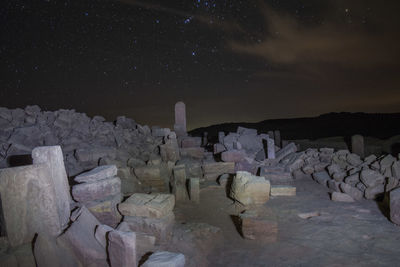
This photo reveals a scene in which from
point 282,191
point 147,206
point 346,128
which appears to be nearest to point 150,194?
point 147,206

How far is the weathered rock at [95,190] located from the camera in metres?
4.39

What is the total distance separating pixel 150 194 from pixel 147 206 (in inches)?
26.1

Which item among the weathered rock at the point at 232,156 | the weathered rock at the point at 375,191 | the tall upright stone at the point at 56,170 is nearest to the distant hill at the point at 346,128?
the weathered rock at the point at 232,156

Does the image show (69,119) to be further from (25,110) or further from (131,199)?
(131,199)

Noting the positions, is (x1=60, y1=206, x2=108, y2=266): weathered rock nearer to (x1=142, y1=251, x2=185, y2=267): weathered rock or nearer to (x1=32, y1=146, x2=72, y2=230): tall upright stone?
(x1=32, y1=146, x2=72, y2=230): tall upright stone

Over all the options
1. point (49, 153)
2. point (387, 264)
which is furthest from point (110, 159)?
point (387, 264)

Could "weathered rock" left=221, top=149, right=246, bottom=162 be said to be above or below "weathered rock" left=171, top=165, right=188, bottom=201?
above

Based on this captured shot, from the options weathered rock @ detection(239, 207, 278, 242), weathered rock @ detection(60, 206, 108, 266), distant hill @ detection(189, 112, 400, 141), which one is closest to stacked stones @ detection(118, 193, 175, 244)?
weathered rock @ detection(60, 206, 108, 266)

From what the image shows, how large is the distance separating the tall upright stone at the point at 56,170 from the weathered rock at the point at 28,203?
253mm

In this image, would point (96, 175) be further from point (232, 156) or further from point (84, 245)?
point (232, 156)

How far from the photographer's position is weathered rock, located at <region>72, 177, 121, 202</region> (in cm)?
439

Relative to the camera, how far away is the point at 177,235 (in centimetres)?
460

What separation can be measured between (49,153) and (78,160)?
155 inches

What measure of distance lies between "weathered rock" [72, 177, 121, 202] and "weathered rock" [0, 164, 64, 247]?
765 millimetres
